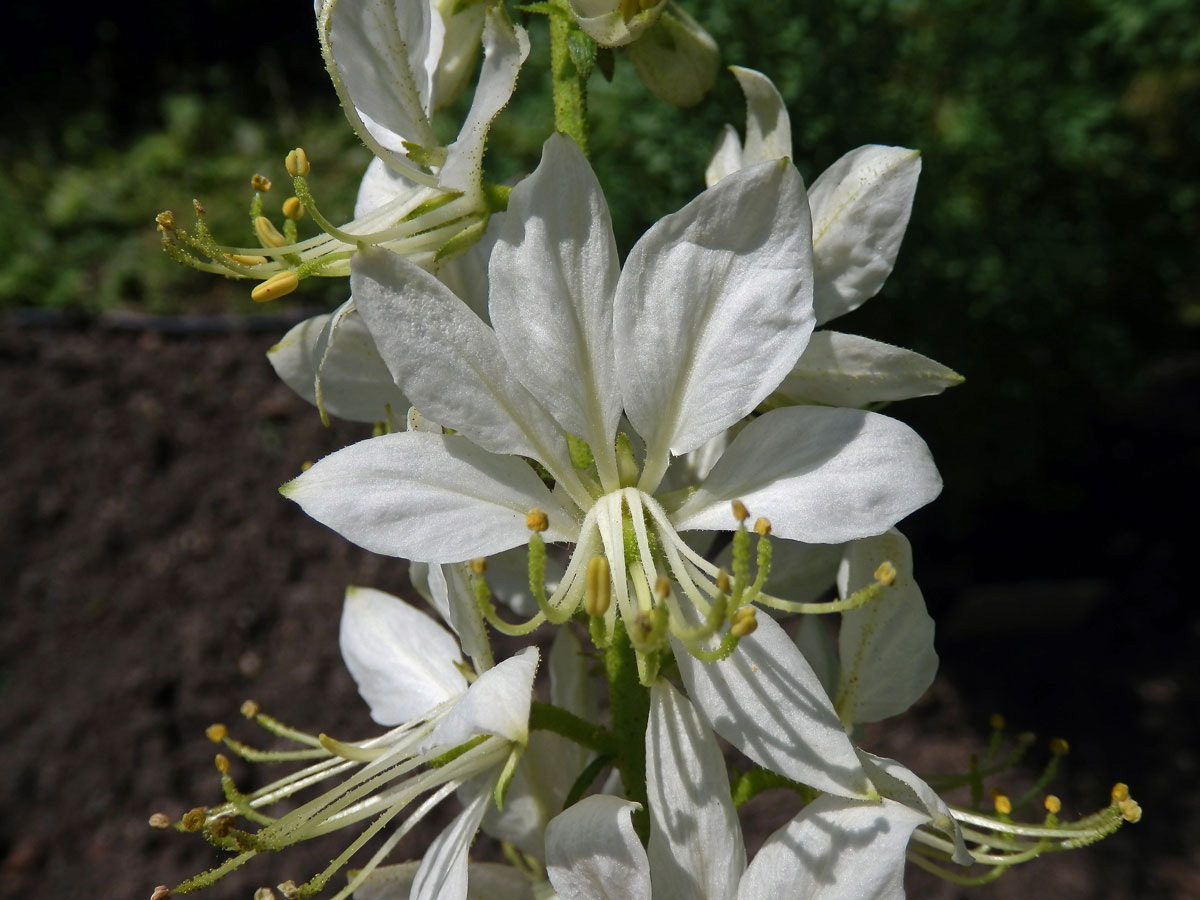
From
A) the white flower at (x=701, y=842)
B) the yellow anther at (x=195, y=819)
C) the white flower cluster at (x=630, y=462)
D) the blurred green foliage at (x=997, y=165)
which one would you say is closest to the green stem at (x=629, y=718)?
the white flower cluster at (x=630, y=462)

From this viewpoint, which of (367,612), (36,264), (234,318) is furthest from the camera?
(36,264)

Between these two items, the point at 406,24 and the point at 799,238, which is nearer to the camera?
the point at 799,238

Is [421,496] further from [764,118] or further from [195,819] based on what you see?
[764,118]

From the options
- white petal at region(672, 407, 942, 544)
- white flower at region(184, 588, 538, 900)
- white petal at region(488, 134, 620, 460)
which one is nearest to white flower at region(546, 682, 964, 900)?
white flower at region(184, 588, 538, 900)

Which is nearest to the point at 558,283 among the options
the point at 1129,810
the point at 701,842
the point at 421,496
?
the point at 421,496

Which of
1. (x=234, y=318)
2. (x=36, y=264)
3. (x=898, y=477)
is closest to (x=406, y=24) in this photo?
(x=898, y=477)

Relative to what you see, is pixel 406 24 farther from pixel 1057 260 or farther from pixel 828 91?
pixel 1057 260

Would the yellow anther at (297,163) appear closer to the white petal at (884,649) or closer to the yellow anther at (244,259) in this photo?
the yellow anther at (244,259)
